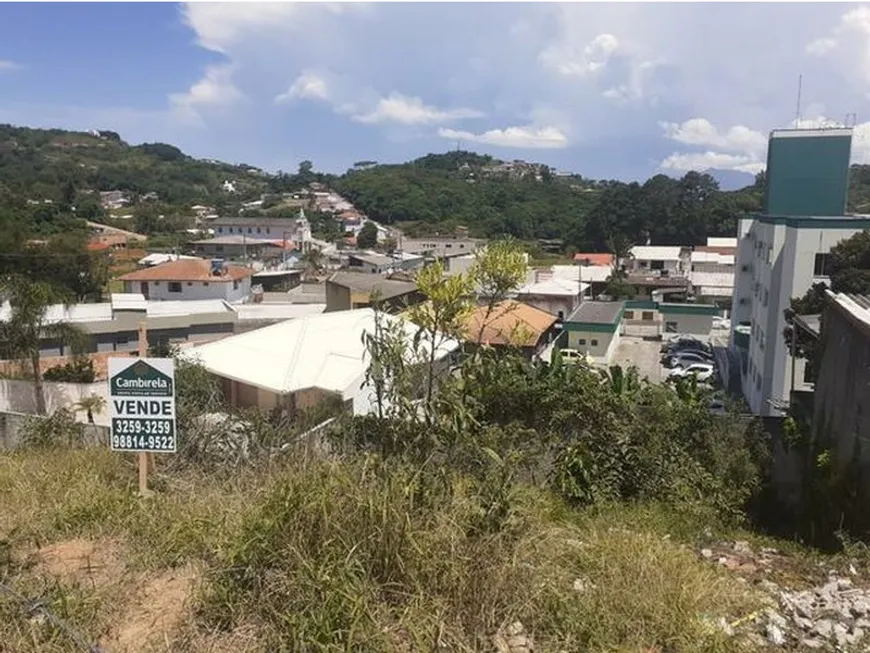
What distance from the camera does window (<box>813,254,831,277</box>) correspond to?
16812 millimetres

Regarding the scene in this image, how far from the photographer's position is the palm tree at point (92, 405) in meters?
13.2

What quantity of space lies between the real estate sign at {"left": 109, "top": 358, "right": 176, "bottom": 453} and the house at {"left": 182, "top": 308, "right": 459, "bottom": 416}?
239 inches

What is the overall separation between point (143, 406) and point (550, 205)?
8274 centimetres

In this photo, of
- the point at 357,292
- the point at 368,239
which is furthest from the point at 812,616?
the point at 368,239

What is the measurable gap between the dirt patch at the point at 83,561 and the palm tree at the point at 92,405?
9864 millimetres

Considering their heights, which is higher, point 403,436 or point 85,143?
point 85,143

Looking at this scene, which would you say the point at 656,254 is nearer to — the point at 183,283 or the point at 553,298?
the point at 553,298

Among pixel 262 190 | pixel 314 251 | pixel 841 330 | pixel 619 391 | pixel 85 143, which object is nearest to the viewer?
pixel 841 330

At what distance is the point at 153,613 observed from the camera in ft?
10.6

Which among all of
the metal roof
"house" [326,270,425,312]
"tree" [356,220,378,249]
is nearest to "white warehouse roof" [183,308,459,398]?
"house" [326,270,425,312]

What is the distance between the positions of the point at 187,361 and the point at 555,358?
21.0ft

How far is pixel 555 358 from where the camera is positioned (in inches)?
404

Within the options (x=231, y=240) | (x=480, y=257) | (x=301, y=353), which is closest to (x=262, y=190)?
(x=231, y=240)

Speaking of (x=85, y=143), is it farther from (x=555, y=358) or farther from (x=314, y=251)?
(x=555, y=358)
